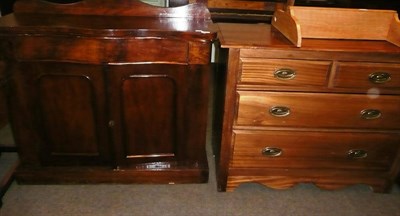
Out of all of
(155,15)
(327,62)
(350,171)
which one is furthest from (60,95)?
(350,171)

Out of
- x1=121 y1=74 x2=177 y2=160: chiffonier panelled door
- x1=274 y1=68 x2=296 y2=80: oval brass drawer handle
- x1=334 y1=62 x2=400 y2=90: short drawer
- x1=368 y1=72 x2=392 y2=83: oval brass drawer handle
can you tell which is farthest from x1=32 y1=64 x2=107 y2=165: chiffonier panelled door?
x1=368 y1=72 x2=392 y2=83: oval brass drawer handle

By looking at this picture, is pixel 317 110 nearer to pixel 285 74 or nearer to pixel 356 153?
pixel 285 74

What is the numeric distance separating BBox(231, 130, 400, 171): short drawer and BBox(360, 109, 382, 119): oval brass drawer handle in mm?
106

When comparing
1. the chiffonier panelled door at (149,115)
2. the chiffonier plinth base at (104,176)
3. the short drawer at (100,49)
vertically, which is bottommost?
the chiffonier plinth base at (104,176)

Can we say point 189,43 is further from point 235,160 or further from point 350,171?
point 350,171

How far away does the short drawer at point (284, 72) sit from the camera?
4.58 feet

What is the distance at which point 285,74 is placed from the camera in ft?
4.66

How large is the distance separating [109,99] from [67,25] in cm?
40

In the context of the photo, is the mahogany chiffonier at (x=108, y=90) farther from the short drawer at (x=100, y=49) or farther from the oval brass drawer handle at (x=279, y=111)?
the oval brass drawer handle at (x=279, y=111)

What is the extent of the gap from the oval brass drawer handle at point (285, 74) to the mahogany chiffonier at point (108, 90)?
0.34 metres

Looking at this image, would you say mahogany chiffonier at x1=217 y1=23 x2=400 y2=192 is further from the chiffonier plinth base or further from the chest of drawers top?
the chiffonier plinth base

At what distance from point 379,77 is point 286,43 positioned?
48cm

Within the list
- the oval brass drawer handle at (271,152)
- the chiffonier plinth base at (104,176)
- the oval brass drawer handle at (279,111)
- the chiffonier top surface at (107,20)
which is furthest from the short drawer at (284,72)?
the chiffonier plinth base at (104,176)

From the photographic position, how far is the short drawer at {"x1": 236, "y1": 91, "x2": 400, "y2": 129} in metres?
1.48
